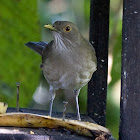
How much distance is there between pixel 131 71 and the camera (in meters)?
4.35

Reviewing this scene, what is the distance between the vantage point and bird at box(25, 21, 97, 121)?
203 inches

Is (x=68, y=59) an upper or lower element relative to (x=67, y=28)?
lower

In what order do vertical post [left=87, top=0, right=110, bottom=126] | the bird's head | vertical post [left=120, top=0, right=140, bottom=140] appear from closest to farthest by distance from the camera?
1. vertical post [left=120, top=0, right=140, bottom=140]
2. the bird's head
3. vertical post [left=87, top=0, right=110, bottom=126]

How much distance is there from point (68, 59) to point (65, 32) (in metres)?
0.30

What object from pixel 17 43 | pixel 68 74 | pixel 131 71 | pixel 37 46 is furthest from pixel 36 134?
pixel 37 46

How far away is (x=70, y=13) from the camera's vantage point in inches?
282

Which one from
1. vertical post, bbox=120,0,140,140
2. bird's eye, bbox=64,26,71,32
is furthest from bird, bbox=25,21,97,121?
vertical post, bbox=120,0,140,140

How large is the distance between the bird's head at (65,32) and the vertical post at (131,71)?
0.88m

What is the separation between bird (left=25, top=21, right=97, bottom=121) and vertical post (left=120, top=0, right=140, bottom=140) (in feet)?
2.78

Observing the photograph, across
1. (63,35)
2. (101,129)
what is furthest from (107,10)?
(101,129)

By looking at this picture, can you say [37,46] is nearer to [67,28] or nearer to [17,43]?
[17,43]

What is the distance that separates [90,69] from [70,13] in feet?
6.76

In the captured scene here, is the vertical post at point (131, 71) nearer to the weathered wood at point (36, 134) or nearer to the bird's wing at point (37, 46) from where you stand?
the weathered wood at point (36, 134)

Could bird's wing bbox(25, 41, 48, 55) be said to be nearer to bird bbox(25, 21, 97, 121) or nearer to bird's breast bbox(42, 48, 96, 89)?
bird bbox(25, 21, 97, 121)
